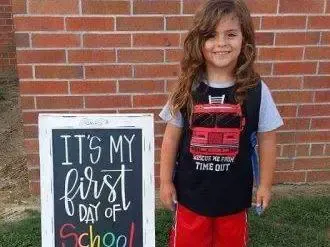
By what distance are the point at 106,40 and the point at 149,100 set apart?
49cm

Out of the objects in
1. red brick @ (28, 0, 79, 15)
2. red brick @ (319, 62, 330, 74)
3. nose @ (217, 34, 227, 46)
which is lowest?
red brick @ (319, 62, 330, 74)

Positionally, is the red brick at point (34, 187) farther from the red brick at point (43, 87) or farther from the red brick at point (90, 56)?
the red brick at point (90, 56)

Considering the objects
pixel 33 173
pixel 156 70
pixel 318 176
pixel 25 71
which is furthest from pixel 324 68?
pixel 33 173

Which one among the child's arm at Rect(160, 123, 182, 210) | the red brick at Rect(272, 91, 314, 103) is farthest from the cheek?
the red brick at Rect(272, 91, 314, 103)

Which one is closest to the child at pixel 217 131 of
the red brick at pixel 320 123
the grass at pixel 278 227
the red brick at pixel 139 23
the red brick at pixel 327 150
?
the grass at pixel 278 227

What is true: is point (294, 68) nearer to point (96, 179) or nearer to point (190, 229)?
point (190, 229)

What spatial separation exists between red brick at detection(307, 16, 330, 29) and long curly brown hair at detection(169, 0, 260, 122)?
4.28 ft

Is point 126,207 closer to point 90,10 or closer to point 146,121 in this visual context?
point 146,121

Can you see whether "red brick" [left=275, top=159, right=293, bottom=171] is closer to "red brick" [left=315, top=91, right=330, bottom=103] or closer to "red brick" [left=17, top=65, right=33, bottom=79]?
"red brick" [left=315, top=91, right=330, bottom=103]

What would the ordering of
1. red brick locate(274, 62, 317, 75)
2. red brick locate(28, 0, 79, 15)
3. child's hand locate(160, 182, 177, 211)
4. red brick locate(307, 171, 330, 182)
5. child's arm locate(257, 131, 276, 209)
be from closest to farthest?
child's arm locate(257, 131, 276, 209), child's hand locate(160, 182, 177, 211), red brick locate(28, 0, 79, 15), red brick locate(274, 62, 317, 75), red brick locate(307, 171, 330, 182)

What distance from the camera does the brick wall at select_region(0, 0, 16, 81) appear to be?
6352 millimetres

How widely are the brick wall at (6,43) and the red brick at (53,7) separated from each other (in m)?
3.45

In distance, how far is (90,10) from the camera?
126 inches

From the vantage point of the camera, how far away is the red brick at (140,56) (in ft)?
10.9
